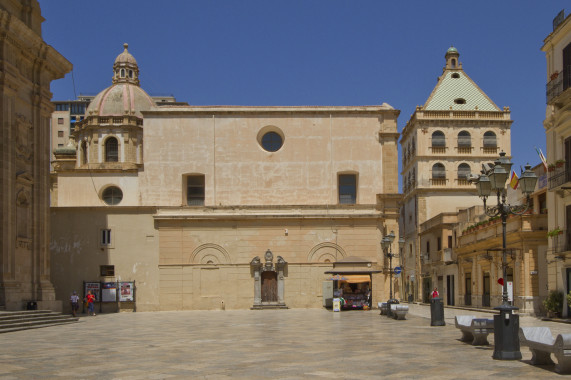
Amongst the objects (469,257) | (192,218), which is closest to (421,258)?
(469,257)

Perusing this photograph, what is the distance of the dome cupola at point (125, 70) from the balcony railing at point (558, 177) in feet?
156

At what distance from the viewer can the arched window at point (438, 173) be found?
65125 millimetres

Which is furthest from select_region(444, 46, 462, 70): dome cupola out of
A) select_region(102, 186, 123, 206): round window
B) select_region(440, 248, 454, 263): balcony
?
select_region(102, 186, 123, 206): round window

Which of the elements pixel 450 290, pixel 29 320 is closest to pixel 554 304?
pixel 29 320

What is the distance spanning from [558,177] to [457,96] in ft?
129

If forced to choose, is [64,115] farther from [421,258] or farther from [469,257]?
[469,257]

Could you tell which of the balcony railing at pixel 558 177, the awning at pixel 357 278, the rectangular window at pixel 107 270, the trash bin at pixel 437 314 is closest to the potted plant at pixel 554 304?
the balcony railing at pixel 558 177

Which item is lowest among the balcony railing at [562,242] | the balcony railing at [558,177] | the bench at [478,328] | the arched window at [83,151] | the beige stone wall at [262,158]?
the bench at [478,328]

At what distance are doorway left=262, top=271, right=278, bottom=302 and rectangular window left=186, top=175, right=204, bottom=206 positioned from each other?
600 centimetres

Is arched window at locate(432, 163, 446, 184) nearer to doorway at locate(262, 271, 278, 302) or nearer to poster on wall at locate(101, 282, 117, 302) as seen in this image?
doorway at locate(262, 271, 278, 302)

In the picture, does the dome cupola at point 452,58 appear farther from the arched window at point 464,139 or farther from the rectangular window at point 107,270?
the rectangular window at point 107,270

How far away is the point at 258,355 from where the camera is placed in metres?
15.5

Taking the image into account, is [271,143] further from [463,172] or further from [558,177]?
[463,172]

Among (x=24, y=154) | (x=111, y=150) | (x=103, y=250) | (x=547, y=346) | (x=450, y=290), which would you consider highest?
(x=111, y=150)
